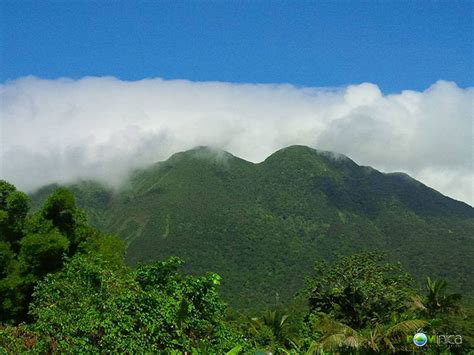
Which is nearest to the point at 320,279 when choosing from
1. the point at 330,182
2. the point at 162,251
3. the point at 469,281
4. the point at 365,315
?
the point at 365,315

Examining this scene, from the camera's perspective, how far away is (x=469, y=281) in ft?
224

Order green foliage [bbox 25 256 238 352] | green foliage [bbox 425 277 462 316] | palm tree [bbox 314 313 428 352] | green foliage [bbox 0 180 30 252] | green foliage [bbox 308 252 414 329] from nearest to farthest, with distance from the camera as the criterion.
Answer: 1. green foliage [bbox 25 256 238 352]
2. palm tree [bbox 314 313 428 352]
3. green foliage [bbox 0 180 30 252]
4. green foliage [bbox 308 252 414 329]
5. green foliage [bbox 425 277 462 316]

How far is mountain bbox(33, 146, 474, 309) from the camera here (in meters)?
93.4

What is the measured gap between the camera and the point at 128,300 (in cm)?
1092

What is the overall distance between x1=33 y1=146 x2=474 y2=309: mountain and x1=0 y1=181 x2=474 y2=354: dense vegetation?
149 feet

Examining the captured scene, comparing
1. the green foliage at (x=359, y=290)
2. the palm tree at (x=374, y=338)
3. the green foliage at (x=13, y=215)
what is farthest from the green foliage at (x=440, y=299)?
the green foliage at (x=13, y=215)

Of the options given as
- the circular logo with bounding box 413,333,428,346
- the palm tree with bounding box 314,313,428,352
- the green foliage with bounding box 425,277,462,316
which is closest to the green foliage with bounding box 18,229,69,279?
the palm tree with bounding box 314,313,428,352

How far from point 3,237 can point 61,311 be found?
320 inches

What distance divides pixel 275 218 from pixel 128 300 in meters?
115

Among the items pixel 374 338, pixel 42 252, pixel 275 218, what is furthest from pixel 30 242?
pixel 275 218

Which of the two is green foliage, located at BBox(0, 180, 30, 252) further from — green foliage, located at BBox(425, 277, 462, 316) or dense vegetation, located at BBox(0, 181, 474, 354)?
green foliage, located at BBox(425, 277, 462, 316)

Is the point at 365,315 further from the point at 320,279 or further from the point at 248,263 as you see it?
the point at 248,263

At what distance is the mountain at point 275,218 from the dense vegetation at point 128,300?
45551mm

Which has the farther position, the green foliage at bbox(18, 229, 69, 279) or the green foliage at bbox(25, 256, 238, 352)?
the green foliage at bbox(18, 229, 69, 279)
